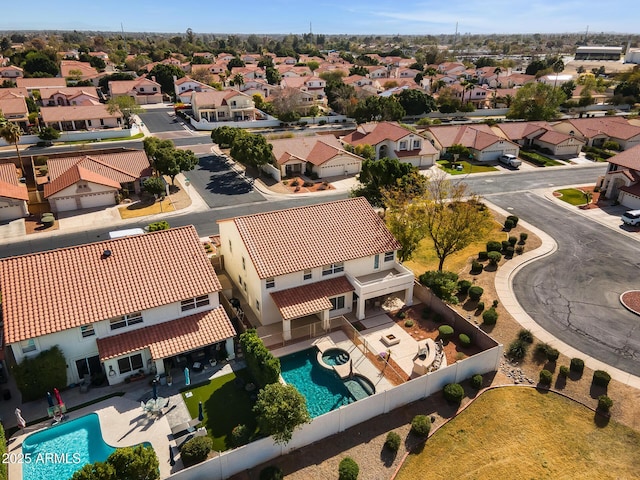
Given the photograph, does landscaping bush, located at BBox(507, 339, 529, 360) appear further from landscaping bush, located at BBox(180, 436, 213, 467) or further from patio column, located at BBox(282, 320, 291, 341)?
landscaping bush, located at BBox(180, 436, 213, 467)

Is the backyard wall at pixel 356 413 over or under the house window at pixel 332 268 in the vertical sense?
under

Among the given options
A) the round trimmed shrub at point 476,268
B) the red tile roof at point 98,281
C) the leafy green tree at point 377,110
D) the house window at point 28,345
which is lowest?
the round trimmed shrub at point 476,268

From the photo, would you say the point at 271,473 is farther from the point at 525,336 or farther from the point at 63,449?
the point at 525,336

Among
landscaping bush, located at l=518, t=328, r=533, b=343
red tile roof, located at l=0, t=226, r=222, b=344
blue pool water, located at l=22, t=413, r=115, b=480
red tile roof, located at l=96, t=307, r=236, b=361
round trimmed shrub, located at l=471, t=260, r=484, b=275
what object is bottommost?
blue pool water, located at l=22, t=413, r=115, b=480

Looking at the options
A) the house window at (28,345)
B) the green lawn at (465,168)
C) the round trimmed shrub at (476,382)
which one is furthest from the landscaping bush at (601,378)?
the green lawn at (465,168)

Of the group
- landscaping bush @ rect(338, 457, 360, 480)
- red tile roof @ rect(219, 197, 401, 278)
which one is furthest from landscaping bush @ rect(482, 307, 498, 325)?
landscaping bush @ rect(338, 457, 360, 480)

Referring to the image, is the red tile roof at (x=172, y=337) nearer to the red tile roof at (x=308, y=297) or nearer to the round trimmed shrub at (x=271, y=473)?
the red tile roof at (x=308, y=297)

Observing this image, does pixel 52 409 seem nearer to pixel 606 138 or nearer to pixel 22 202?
pixel 22 202
